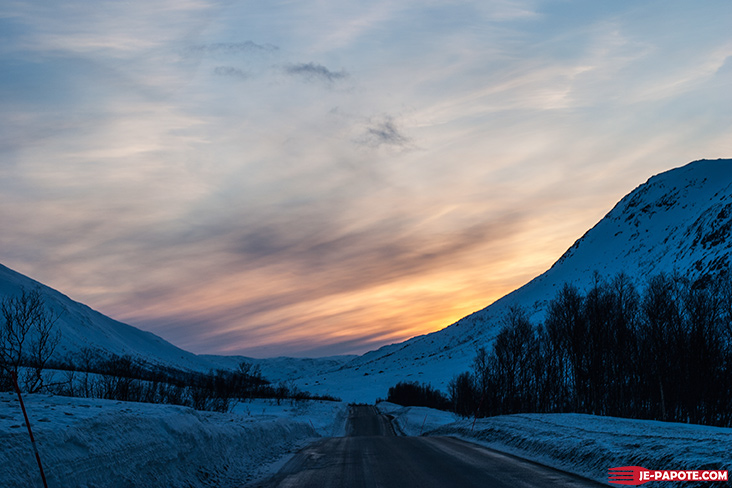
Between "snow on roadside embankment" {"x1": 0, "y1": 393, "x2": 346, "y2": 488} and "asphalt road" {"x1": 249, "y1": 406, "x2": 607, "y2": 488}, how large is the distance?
5.81ft

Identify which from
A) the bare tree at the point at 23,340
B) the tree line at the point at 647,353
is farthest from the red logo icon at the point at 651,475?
the tree line at the point at 647,353

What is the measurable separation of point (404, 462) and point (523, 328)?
231 feet

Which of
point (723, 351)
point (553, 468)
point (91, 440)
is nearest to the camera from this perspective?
point (91, 440)

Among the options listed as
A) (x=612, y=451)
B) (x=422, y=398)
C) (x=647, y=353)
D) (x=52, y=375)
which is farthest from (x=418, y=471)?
(x=422, y=398)

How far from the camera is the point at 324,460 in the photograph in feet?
55.5

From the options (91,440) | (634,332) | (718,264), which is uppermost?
(718,264)

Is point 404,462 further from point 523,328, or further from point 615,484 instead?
point 523,328

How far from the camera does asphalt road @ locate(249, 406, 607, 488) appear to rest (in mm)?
11578

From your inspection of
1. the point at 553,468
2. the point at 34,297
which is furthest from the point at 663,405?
the point at 34,297

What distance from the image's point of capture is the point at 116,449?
10453mm

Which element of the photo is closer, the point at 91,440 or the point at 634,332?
the point at 91,440

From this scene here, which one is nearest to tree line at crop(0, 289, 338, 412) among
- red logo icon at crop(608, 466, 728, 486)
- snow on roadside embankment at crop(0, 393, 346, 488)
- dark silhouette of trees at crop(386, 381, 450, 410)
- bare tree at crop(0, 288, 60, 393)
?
bare tree at crop(0, 288, 60, 393)

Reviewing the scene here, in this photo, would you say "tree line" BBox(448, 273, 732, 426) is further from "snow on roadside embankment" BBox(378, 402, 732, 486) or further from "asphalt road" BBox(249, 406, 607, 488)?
"asphalt road" BBox(249, 406, 607, 488)

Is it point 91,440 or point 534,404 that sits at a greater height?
point 91,440
